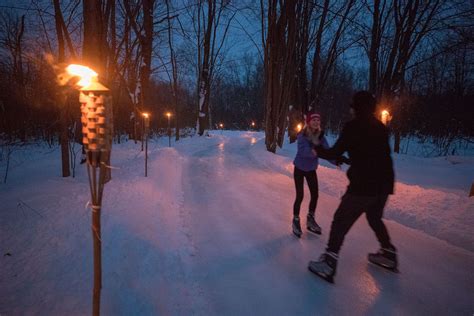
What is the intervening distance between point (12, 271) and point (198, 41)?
81.4 feet

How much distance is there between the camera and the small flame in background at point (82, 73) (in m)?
1.77

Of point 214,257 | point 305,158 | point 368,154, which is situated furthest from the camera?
point 305,158

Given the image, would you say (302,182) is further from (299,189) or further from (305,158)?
(305,158)

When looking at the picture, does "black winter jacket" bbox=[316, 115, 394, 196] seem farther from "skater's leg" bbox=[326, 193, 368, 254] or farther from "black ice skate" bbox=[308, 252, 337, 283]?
"black ice skate" bbox=[308, 252, 337, 283]

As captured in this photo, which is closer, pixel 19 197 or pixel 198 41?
pixel 19 197

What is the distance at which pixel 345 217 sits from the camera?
303 cm

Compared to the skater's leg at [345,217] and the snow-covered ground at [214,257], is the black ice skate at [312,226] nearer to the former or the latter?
the snow-covered ground at [214,257]

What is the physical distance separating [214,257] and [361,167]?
225 cm

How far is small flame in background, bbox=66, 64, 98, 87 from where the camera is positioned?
1768 millimetres

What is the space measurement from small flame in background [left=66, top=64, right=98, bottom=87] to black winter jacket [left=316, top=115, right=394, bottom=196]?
8.39 feet

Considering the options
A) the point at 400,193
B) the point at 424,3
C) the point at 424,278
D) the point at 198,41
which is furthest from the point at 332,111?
the point at 424,278

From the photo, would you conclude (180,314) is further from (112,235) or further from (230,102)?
(230,102)

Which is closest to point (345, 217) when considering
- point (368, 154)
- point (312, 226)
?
point (368, 154)

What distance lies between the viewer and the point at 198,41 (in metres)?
24.1
